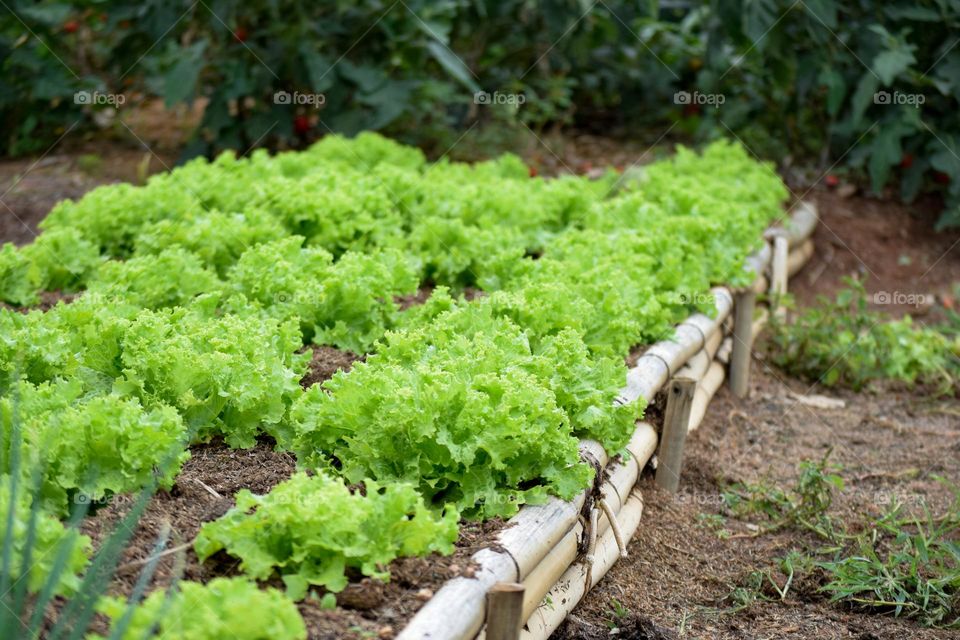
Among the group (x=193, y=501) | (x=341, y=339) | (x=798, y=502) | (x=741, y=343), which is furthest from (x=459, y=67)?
(x=193, y=501)

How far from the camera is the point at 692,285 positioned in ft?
16.7

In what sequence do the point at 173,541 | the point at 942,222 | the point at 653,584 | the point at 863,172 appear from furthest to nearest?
the point at 863,172 < the point at 942,222 < the point at 653,584 < the point at 173,541

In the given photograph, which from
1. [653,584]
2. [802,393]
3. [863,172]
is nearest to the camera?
[653,584]

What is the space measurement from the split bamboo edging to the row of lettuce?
99mm

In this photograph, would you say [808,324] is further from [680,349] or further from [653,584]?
[653,584]

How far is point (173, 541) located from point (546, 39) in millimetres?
6891

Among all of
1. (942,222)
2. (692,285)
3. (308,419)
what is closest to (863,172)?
(942,222)

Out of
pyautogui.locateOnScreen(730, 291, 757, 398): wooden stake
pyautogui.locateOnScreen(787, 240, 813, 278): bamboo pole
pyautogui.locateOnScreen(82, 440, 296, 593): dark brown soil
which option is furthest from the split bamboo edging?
pyautogui.locateOnScreen(787, 240, 813, 278): bamboo pole

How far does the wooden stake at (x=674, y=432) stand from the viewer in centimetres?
428

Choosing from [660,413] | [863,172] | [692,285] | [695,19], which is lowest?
[660,413]

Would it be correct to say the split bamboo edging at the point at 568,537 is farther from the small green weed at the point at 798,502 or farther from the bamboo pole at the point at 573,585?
the small green weed at the point at 798,502

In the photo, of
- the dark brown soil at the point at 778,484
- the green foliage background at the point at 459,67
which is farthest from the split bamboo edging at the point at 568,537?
the green foliage background at the point at 459,67

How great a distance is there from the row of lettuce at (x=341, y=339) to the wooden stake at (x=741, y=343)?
0.98ft

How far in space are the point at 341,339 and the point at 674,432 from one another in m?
1.33
